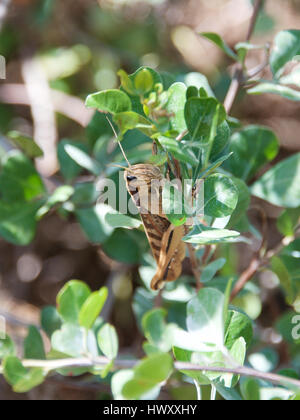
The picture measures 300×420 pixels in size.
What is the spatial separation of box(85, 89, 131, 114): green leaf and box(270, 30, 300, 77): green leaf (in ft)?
0.87

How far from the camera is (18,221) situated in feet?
2.95

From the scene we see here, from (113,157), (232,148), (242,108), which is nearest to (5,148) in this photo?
(113,157)

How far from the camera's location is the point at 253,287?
925 mm

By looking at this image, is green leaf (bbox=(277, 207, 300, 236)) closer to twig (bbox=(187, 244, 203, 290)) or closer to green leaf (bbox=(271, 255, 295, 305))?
green leaf (bbox=(271, 255, 295, 305))

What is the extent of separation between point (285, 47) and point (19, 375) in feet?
2.01

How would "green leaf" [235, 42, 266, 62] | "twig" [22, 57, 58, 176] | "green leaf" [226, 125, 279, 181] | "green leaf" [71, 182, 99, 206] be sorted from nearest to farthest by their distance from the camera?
"green leaf" [235, 42, 266, 62] < "green leaf" [226, 125, 279, 181] < "green leaf" [71, 182, 99, 206] < "twig" [22, 57, 58, 176]

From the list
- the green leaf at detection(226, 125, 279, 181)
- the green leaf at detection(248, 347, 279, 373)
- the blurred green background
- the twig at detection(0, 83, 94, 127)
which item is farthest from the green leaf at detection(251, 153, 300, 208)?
the twig at detection(0, 83, 94, 127)

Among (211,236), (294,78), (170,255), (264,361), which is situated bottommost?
(264,361)

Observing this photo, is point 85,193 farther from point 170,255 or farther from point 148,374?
point 148,374

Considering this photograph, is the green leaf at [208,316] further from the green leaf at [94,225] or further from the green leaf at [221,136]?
the green leaf at [94,225]

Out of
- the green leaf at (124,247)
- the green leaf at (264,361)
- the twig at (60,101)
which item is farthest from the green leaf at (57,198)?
the twig at (60,101)

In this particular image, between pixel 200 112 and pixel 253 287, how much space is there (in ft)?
1.56

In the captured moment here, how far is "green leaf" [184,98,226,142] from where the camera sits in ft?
1.83

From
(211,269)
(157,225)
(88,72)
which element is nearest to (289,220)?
(211,269)
